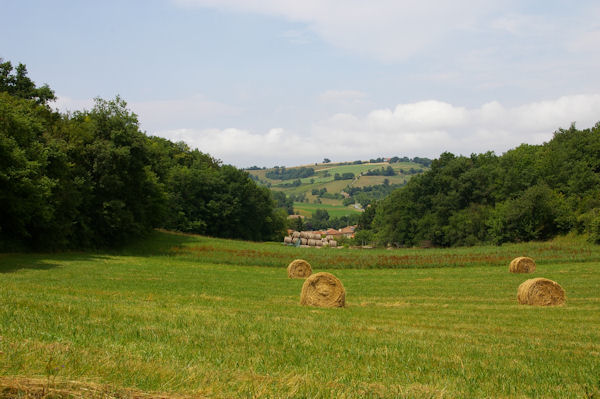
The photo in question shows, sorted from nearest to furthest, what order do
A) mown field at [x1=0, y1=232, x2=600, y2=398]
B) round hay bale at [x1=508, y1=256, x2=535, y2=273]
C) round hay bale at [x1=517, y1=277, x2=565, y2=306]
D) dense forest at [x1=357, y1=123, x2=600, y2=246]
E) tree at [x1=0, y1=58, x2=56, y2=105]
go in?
mown field at [x1=0, y1=232, x2=600, y2=398]
round hay bale at [x1=517, y1=277, x2=565, y2=306]
round hay bale at [x1=508, y1=256, x2=535, y2=273]
tree at [x1=0, y1=58, x2=56, y2=105]
dense forest at [x1=357, y1=123, x2=600, y2=246]

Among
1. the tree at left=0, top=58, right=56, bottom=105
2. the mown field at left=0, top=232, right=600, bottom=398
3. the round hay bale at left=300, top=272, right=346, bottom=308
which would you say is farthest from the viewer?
the tree at left=0, top=58, right=56, bottom=105

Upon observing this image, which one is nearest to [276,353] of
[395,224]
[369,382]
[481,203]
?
[369,382]

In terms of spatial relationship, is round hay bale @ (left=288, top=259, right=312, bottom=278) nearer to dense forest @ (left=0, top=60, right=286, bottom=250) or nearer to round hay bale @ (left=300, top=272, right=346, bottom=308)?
round hay bale @ (left=300, top=272, right=346, bottom=308)

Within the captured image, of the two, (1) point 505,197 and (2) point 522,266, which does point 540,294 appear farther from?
(1) point 505,197

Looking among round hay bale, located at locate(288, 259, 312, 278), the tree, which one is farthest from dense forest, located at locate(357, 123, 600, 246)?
the tree

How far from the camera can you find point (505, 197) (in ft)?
266

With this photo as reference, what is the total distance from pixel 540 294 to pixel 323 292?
9.61m

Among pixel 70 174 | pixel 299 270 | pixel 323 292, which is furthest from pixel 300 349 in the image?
pixel 70 174

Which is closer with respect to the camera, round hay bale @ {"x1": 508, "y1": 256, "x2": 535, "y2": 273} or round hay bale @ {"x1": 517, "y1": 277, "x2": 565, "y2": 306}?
round hay bale @ {"x1": 517, "y1": 277, "x2": 565, "y2": 306}

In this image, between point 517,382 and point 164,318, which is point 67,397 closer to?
point 517,382

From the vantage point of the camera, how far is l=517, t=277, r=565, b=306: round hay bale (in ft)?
68.0

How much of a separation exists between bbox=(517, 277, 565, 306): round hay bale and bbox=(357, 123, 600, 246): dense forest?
142ft

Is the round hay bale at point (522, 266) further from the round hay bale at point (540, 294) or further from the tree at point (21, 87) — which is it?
the tree at point (21, 87)

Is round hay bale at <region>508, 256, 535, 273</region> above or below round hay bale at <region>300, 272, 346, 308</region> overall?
below
